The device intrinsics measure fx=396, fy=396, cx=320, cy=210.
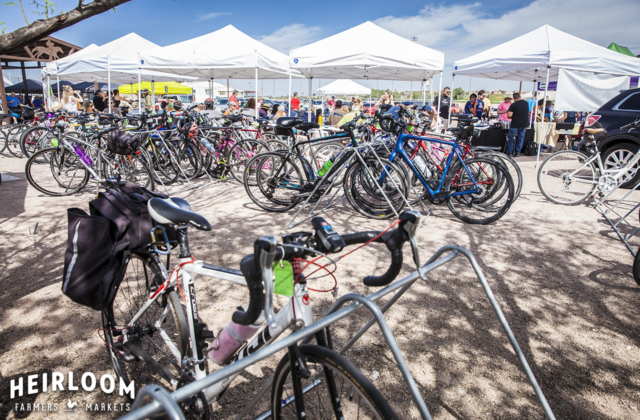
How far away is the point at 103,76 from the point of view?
1686 centimetres

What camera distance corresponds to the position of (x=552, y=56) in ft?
33.2

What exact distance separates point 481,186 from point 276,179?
114 inches

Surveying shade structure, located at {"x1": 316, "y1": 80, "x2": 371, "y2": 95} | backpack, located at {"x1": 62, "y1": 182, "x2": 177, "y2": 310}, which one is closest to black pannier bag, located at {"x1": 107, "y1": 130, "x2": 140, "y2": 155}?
backpack, located at {"x1": 62, "y1": 182, "x2": 177, "y2": 310}

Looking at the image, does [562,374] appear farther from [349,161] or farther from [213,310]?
[349,161]

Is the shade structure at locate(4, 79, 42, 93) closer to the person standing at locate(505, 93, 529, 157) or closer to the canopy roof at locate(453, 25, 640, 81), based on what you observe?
the canopy roof at locate(453, 25, 640, 81)

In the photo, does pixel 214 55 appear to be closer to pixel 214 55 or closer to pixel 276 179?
pixel 214 55

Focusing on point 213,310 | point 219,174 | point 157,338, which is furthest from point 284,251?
point 219,174

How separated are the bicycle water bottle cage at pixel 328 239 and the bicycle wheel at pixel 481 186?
4.51m

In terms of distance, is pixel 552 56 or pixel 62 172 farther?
pixel 552 56

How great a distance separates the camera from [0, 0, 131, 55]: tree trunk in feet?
8.63

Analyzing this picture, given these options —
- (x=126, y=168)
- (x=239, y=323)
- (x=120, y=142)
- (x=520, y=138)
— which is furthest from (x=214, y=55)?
(x=239, y=323)

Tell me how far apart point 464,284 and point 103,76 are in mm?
18060

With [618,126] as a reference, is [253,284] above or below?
below

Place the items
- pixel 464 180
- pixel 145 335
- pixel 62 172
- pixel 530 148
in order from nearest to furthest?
pixel 145 335, pixel 464 180, pixel 62 172, pixel 530 148
